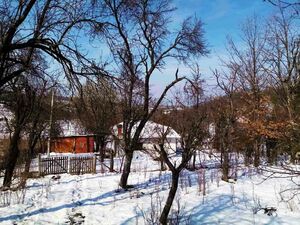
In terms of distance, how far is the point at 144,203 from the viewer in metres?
12.6

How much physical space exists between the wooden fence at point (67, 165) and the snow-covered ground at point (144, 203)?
21.8 feet

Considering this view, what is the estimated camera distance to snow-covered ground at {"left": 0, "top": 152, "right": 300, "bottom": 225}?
10812 mm

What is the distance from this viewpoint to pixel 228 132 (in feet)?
57.2

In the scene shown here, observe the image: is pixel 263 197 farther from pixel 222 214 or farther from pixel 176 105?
pixel 176 105

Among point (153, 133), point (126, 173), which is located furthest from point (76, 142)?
point (126, 173)

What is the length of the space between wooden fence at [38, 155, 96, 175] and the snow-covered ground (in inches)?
261

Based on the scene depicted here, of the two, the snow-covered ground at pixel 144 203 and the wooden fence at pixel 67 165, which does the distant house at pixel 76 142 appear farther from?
the snow-covered ground at pixel 144 203

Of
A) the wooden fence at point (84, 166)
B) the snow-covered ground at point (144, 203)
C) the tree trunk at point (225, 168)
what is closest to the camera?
the snow-covered ground at point (144, 203)

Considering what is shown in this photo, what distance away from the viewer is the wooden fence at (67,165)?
2366cm

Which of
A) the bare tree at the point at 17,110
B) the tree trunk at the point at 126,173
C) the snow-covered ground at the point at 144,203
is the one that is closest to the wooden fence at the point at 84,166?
the snow-covered ground at the point at 144,203

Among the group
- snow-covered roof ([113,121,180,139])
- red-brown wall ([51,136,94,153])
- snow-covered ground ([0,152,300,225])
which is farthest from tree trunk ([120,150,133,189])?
red-brown wall ([51,136,94,153])

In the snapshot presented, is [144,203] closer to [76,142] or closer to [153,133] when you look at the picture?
[153,133]

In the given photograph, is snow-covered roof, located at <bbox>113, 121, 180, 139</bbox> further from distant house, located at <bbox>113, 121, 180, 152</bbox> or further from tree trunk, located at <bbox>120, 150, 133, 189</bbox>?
tree trunk, located at <bbox>120, 150, 133, 189</bbox>

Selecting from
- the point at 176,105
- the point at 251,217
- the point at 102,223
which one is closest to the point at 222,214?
the point at 251,217
